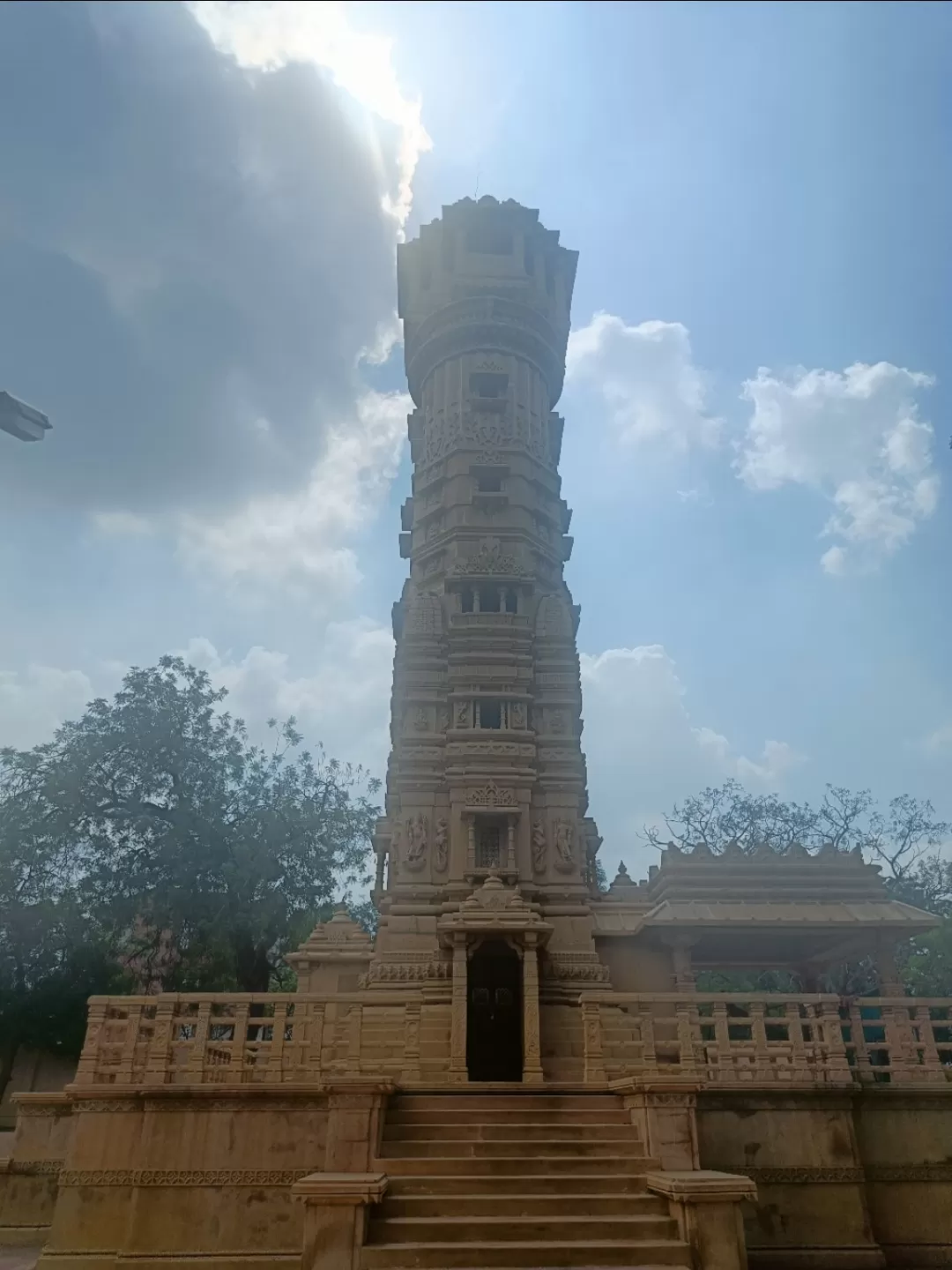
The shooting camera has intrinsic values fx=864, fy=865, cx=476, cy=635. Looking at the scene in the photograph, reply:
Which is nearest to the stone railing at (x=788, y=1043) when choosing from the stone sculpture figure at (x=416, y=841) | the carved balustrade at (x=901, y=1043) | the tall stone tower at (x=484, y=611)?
the carved balustrade at (x=901, y=1043)

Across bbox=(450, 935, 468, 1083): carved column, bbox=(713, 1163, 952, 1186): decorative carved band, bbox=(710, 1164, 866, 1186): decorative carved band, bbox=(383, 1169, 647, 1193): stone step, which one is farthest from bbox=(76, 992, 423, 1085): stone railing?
bbox=(713, 1163, 952, 1186): decorative carved band

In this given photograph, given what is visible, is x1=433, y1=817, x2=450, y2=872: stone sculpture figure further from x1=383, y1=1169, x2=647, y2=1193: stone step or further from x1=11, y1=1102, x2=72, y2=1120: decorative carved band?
x1=383, y1=1169, x2=647, y2=1193: stone step

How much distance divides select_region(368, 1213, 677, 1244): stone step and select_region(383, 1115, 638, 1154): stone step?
1.60 m

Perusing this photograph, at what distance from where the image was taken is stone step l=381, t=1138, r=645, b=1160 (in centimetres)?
1091

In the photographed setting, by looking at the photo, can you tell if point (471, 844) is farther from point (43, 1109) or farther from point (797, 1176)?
point (797, 1176)

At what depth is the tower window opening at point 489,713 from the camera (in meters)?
22.6

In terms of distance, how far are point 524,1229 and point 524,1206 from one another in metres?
0.39

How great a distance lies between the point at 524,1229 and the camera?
9.49m

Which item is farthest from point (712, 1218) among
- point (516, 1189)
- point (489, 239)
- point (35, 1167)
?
point (489, 239)

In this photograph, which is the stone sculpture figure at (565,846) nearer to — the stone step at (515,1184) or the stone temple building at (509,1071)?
the stone temple building at (509,1071)

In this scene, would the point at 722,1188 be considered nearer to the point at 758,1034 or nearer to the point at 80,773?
the point at 758,1034

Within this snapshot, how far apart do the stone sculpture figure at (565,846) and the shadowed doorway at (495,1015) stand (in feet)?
8.81

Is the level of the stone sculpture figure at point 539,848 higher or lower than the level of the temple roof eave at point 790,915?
higher

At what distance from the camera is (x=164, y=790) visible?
91.0 feet
